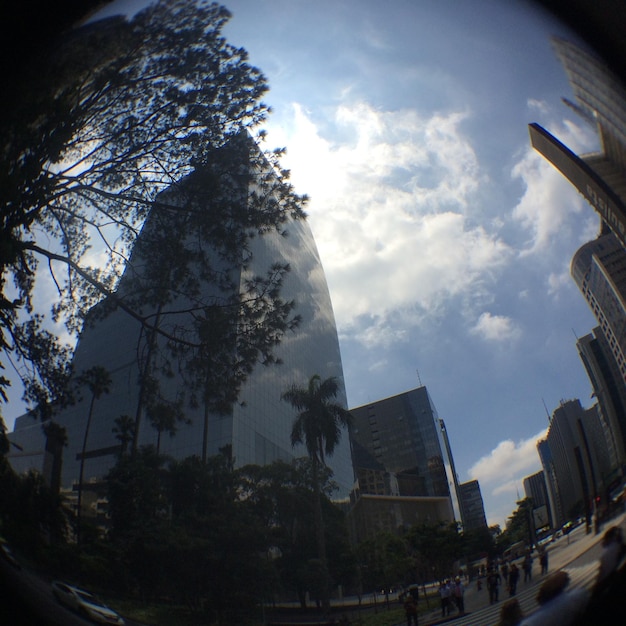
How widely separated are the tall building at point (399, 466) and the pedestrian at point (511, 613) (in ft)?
3.35

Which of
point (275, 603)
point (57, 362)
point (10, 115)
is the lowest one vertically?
point (275, 603)

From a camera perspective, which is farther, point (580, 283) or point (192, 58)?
point (192, 58)

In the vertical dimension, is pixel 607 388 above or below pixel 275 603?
above

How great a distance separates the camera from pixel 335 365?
291cm

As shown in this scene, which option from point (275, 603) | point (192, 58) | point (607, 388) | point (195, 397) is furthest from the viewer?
point (192, 58)

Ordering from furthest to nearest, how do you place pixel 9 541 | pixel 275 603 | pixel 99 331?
pixel 99 331, pixel 9 541, pixel 275 603

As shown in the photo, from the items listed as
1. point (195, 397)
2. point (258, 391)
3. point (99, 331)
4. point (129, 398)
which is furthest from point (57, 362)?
point (258, 391)

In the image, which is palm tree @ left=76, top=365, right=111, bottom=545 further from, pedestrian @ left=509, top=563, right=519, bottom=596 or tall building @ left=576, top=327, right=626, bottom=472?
tall building @ left=576, top=327, right=626, bottom=472

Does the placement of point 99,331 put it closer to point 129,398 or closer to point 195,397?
point 129,398

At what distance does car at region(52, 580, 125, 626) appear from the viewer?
1914mm

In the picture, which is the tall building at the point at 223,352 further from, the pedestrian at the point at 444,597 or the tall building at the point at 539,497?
the tall building at the point at 539,497

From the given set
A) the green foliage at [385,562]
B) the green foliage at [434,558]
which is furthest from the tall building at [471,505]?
the green foliage at [385,562]

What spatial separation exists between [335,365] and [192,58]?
3.25 m

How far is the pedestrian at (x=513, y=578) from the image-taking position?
6.03ft
